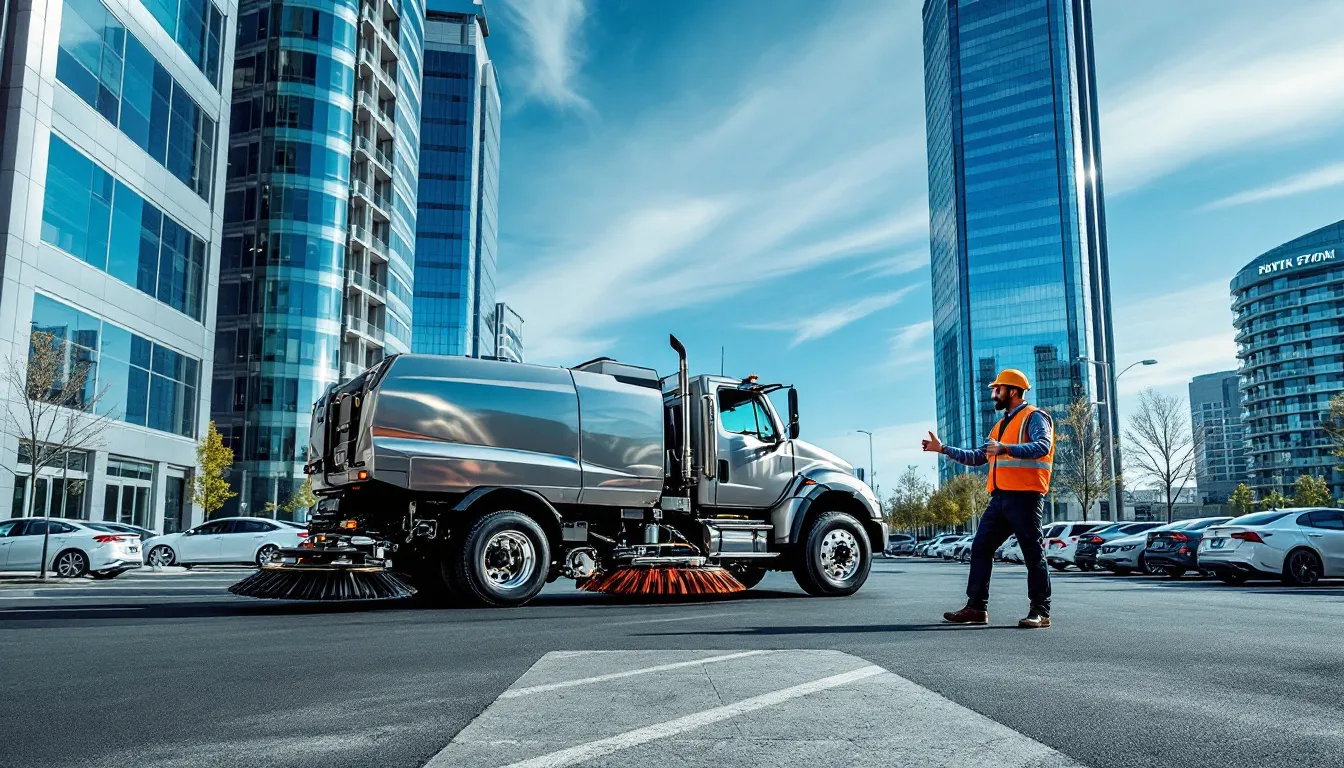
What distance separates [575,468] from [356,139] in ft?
169

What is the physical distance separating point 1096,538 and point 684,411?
19.2m

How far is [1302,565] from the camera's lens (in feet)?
54.1

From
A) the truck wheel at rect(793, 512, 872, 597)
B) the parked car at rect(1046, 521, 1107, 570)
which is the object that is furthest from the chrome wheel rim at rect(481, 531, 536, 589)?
the parked car at rect(1046, 521, 1107, 570)

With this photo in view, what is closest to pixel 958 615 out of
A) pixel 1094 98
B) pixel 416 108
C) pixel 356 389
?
pixel 356 389

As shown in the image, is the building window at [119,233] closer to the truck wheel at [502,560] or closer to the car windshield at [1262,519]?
the truck wheel at [502,560]

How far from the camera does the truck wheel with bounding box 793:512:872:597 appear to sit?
1281 cm

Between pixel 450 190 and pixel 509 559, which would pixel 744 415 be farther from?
pixel 450 190

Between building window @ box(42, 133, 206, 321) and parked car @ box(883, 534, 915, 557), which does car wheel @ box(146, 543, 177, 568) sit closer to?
building window @ box(42, 133, 206, 321)

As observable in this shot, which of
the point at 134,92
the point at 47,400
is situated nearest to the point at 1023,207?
the point at 134,92

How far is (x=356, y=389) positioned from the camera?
1132cm

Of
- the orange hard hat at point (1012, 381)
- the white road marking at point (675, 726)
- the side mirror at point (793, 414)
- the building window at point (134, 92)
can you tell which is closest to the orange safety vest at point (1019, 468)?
the orange hard hat at point (1012, 381)

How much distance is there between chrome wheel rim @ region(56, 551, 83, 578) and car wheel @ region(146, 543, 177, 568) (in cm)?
618

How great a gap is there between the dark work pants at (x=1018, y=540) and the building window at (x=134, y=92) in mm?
26268

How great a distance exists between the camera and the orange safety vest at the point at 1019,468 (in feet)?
26.6
